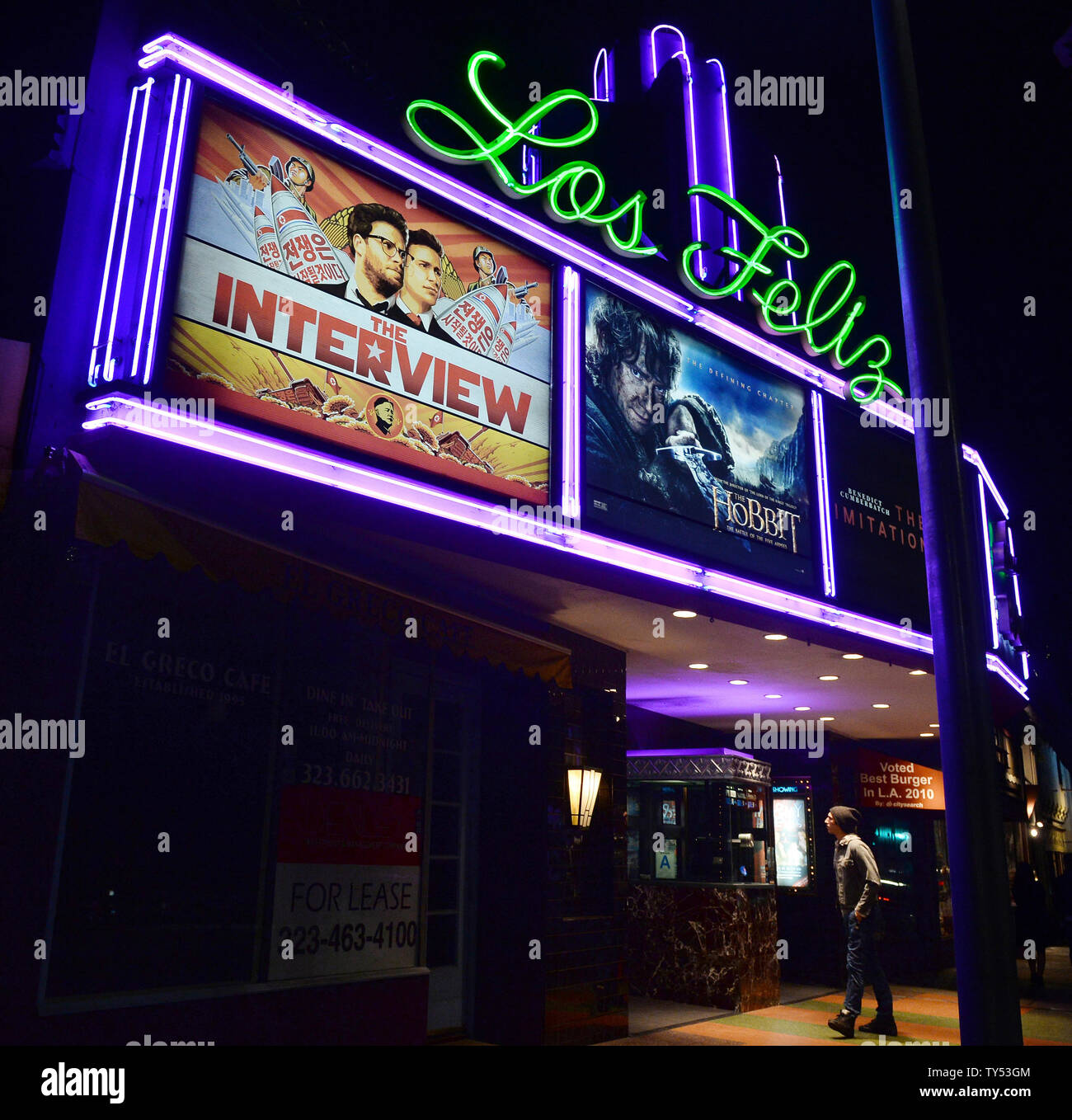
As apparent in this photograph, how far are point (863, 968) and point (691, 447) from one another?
5250 millimetres

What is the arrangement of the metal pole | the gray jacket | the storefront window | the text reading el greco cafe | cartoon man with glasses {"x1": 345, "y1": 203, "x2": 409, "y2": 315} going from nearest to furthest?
the metal pole, the text reading el greco cafe, cartoon man with glasses {"x1": 345, "y1": 203, "x2": 409, "y2": 315}, the gray jacket, the storefront window

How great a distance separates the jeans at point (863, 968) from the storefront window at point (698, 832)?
200 cm

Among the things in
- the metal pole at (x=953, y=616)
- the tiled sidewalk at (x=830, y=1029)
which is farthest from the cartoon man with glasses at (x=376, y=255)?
the tiled sidewalk at (x=830, y=1029)

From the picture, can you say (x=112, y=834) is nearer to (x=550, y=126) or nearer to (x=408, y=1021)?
(x=408, y=1021)

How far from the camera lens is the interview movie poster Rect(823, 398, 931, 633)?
416 inches

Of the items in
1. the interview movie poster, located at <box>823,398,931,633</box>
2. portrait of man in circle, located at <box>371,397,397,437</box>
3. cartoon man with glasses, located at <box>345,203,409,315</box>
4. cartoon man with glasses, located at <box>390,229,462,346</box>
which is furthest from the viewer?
the interview movie poster, located at <box>823,398,931,633</box>

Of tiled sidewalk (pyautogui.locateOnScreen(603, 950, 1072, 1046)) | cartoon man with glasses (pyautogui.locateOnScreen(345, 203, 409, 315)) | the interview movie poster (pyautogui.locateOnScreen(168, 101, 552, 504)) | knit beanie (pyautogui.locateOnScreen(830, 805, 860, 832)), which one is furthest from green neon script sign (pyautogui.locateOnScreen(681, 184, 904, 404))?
tiled sidewalk (pyautogui.locateOnScreen(603, 950, 1072, 1046))

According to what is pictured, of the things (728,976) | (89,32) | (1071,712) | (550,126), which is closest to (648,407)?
(550,126)

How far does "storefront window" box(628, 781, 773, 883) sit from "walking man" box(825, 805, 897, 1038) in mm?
1885

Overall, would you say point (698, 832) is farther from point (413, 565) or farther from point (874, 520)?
point (413, 565)

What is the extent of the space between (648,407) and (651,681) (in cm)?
375

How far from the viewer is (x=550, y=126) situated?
8.17 m

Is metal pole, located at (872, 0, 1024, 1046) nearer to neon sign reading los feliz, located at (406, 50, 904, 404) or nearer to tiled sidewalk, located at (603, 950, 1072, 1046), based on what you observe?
neon sign reading los feliz, located at (406, 50, 904, 404)
